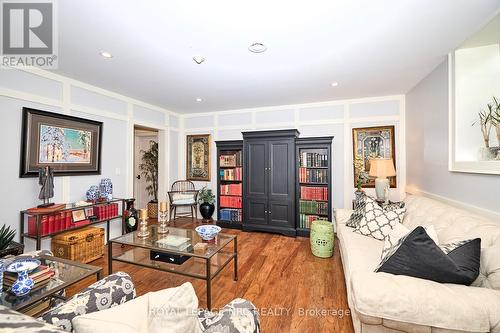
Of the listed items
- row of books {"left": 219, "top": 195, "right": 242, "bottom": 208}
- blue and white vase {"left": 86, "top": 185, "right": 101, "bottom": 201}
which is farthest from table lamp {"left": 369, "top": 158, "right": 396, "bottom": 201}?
blue and white vase {"left": 86, "top": 185, "right": 101, "bottom": 201}

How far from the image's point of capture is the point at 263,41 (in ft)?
6.61

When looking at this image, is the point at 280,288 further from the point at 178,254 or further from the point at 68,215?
the point at 68,215

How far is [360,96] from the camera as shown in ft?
11.9

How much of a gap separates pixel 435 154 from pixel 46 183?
4683 millimetres

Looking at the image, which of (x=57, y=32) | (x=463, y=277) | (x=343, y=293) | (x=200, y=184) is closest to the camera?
(x=463, y=277)

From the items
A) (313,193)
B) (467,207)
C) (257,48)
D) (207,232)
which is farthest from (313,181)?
(257,48)

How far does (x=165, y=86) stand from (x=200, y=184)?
2.33 m

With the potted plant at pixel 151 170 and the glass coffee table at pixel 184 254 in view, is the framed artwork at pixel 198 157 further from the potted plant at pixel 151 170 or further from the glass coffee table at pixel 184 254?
the glass coffee table at pixel 184 254

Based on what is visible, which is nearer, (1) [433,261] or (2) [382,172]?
(1) [433,261]

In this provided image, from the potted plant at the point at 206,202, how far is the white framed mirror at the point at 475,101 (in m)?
3.79

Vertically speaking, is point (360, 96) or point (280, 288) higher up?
point (360, 96)

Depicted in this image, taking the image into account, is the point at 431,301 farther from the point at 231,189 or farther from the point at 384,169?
the point at 231,189

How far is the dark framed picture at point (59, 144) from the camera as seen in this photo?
2.50 m

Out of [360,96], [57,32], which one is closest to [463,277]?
[360,96]
